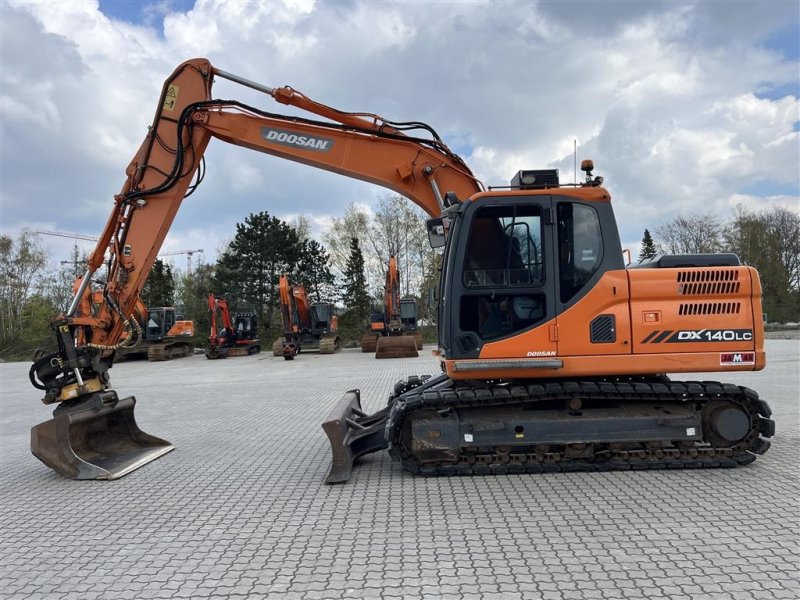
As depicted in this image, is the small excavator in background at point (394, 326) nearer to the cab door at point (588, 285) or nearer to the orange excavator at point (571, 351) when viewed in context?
the orange excavator at point (571, 351)

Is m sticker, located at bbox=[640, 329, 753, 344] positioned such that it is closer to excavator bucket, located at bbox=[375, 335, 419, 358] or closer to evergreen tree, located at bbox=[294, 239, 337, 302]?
excavator bucket, located at bbox=[375, 335, 419, 358]

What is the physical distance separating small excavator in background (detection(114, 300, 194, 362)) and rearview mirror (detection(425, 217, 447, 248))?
25.0 m

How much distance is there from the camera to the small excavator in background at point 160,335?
28469 millimetres

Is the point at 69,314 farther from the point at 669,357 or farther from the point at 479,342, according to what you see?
the point at 669,357

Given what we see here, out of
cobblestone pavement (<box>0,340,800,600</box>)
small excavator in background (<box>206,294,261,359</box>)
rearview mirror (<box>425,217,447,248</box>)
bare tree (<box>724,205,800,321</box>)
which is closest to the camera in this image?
cobblestone pavement (<box>0,340,800,600</box>)

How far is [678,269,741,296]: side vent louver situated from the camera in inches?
213

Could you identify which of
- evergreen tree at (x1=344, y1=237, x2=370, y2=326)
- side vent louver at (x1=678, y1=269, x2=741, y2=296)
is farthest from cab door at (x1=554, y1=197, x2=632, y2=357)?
evergreen tree at (x1=344, y1=237, x2=370, y2=326)

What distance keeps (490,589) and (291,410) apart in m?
7.41

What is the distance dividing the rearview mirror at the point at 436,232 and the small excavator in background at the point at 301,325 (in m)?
20.1

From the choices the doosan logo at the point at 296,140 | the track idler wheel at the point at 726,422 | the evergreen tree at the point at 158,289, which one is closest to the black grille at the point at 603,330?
the track idler wheel at the point at 726,422

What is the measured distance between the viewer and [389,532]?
4168 millimetres

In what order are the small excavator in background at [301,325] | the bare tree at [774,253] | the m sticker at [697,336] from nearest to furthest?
the m sticker at [697,336] < the small excavator in background at [301,325] < the bare tree at [774,253]

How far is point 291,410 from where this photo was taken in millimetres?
10203

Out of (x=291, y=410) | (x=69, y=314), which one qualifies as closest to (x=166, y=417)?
(x=291, y=410)
